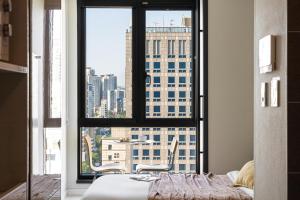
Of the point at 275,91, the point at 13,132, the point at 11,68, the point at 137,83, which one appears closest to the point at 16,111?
the point at 13,132

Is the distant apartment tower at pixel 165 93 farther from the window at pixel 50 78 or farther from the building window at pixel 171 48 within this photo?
the window at pixel 50 78

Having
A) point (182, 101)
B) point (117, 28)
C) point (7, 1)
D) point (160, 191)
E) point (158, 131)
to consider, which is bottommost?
point (160, 191)

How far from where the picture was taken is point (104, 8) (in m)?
5.73

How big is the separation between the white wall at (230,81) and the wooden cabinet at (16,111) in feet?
13.5

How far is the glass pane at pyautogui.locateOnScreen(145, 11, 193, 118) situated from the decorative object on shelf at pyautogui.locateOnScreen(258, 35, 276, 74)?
12.6ft

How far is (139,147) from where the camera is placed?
5.74 metres

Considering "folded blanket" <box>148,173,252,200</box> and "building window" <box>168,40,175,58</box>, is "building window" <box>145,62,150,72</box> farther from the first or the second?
"folded blanket" <box>148,173,252,200</box>

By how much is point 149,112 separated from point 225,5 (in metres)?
1.73

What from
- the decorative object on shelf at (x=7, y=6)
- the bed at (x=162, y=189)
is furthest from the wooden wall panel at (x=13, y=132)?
the bed at (x=162, y=189)

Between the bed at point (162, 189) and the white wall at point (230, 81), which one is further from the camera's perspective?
the white wall at point (230, 81)

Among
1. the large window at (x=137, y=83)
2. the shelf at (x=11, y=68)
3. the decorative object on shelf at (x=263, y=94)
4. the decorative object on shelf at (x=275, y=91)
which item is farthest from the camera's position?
the large window at (x=137, y=83)

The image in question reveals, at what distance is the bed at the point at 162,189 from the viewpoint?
11.8 ft
